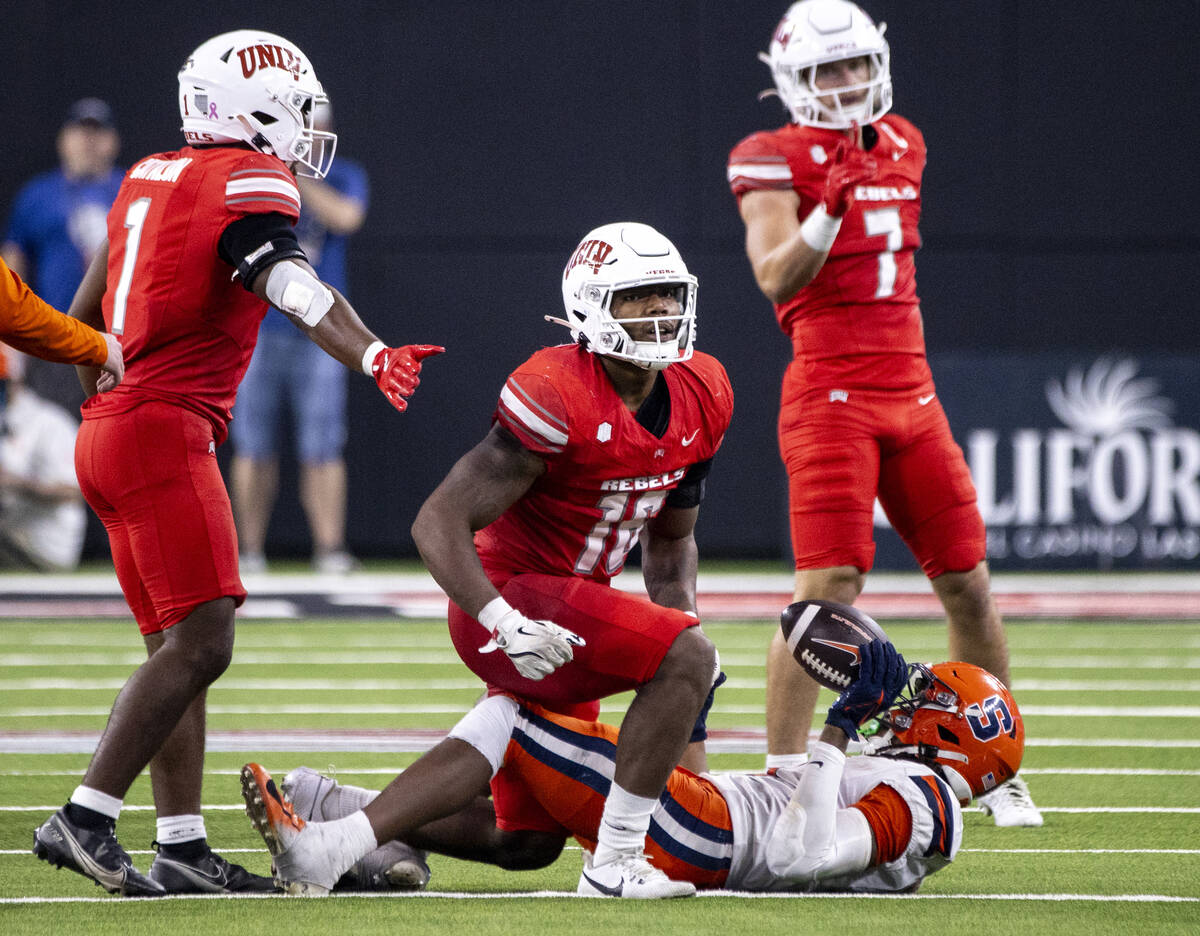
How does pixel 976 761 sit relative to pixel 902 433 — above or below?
below

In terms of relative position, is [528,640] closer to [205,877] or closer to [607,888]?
[607,888]

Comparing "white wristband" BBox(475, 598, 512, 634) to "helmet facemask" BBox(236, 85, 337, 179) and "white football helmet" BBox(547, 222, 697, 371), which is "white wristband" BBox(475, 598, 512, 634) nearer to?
"white football helmet" BBox(547, 222, 697, 371)

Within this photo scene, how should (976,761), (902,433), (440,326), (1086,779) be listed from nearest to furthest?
(976,761) → (902,433) → (1086,779) → (440,326)

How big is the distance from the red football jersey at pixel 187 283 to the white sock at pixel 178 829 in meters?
0.79

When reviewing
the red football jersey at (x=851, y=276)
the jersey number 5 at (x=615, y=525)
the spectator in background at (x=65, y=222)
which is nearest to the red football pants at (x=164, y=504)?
the jersey number 5 at (x=615, y=525)

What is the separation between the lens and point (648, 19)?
11.5 metres

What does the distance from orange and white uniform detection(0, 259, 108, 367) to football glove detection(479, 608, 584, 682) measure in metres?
0.92

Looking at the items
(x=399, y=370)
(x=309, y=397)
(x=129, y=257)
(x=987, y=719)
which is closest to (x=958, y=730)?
(x=987, y=719)

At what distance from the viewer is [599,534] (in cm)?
381

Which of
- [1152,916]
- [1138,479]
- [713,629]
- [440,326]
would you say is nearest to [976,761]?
[1152,916]

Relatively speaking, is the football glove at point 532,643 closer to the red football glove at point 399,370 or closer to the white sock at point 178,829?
the red football glove at point 399,370

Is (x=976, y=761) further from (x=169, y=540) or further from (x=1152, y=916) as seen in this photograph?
(x=169, y=540)

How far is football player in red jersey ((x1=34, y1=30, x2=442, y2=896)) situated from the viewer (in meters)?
3.56

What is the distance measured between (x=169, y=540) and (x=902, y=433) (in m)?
1.91
